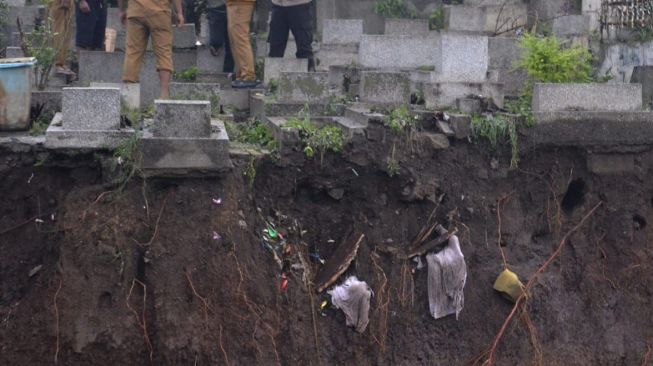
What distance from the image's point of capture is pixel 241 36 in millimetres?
10711

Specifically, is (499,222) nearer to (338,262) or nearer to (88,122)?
(338,262)

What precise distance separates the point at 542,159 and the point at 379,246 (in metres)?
1.74

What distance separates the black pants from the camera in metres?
11.4

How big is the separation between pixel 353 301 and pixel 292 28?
3.61m

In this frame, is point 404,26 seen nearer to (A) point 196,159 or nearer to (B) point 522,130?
(B) point 522,130

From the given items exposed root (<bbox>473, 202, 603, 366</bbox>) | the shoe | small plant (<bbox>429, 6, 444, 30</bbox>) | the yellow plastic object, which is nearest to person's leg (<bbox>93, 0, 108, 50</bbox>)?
the shoe

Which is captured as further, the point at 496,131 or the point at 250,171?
the point at 496,131

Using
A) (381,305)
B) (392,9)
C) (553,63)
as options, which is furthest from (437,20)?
(381,305)

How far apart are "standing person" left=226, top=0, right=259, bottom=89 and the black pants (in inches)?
27.9

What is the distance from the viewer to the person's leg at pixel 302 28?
11.4m

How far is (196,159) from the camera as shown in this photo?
27.6ft

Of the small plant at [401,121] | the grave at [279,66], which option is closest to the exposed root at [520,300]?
the small plant at [401,121]

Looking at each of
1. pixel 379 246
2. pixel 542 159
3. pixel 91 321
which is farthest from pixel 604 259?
pixel 91 321

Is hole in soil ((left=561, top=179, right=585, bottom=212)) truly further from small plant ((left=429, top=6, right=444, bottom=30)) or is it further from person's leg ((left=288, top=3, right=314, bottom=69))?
small plant ((left=429, top=6, right=444, bottom=30))
